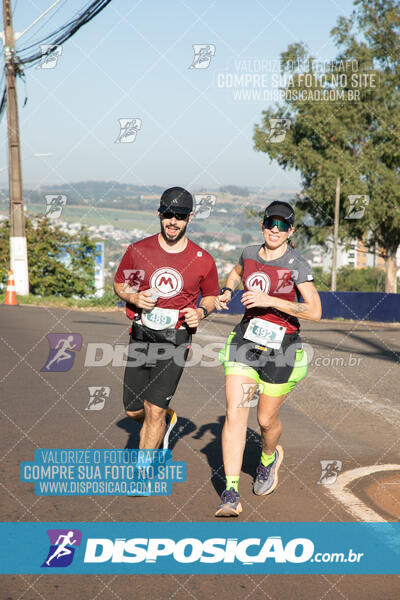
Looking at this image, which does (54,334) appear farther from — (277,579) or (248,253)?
(277,579)

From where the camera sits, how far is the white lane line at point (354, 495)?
4968 mm

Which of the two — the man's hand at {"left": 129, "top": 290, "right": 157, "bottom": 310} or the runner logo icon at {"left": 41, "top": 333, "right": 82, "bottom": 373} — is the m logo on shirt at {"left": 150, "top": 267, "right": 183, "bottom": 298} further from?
the runner logo icon at {"left": 41, "top": 333, "right": 82, "bottom": 373}

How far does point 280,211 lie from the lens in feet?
17.0

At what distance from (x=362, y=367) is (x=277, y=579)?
8897mm

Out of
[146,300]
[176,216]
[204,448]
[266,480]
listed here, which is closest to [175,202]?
[176,216]

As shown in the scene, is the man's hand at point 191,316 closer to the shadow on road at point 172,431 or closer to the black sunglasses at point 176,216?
the black sunglasses at point 176,216

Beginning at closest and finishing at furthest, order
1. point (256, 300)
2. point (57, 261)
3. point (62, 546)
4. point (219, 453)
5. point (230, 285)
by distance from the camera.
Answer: point (62, 546) < point (256, 300) < point (230, 285) < point (219, 453) < point (57, 261)

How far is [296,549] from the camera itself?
4.35 meters

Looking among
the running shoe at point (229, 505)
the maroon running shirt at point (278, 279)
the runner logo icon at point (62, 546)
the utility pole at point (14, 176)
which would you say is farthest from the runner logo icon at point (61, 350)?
the utility pole at point (14, 176)

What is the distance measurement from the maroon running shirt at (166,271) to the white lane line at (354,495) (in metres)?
1.68

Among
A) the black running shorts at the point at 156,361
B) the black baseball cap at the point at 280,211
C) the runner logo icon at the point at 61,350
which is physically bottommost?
the runner logo icon at the point at 61,350

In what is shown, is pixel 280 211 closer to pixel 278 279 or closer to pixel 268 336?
pixel 278 279

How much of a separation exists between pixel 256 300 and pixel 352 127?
42.9 m

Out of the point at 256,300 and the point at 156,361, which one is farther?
the point at 156,361
